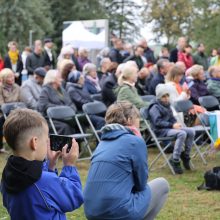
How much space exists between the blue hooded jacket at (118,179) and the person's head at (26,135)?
4.05ft

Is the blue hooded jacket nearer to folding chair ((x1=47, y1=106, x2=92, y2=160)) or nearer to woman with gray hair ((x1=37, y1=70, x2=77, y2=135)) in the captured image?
folding chair ((x1=47, y1=106, x2=92, y2=160))

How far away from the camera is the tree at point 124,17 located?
160 ft

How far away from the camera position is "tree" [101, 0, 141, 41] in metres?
48.8

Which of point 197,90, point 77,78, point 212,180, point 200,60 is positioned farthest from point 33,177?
point 200,60

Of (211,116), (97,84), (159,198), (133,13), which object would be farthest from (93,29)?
(133,13)

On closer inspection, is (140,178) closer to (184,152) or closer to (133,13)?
(184,152)

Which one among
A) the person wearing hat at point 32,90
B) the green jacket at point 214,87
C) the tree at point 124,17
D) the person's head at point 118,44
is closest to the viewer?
the person wearing hat at point 32,90

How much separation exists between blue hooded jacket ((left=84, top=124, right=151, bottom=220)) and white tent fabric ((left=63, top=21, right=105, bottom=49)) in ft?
51.9

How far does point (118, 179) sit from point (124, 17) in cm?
4714

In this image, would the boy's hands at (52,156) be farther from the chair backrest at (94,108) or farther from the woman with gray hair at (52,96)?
the chair backrest at (94,108)

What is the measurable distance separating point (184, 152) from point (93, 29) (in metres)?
13.8

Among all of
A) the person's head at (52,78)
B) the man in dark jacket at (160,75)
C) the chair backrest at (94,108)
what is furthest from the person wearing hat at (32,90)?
the man in dark jacket at (160,75)

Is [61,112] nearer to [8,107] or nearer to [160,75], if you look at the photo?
[8,107]

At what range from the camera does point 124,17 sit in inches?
1987
